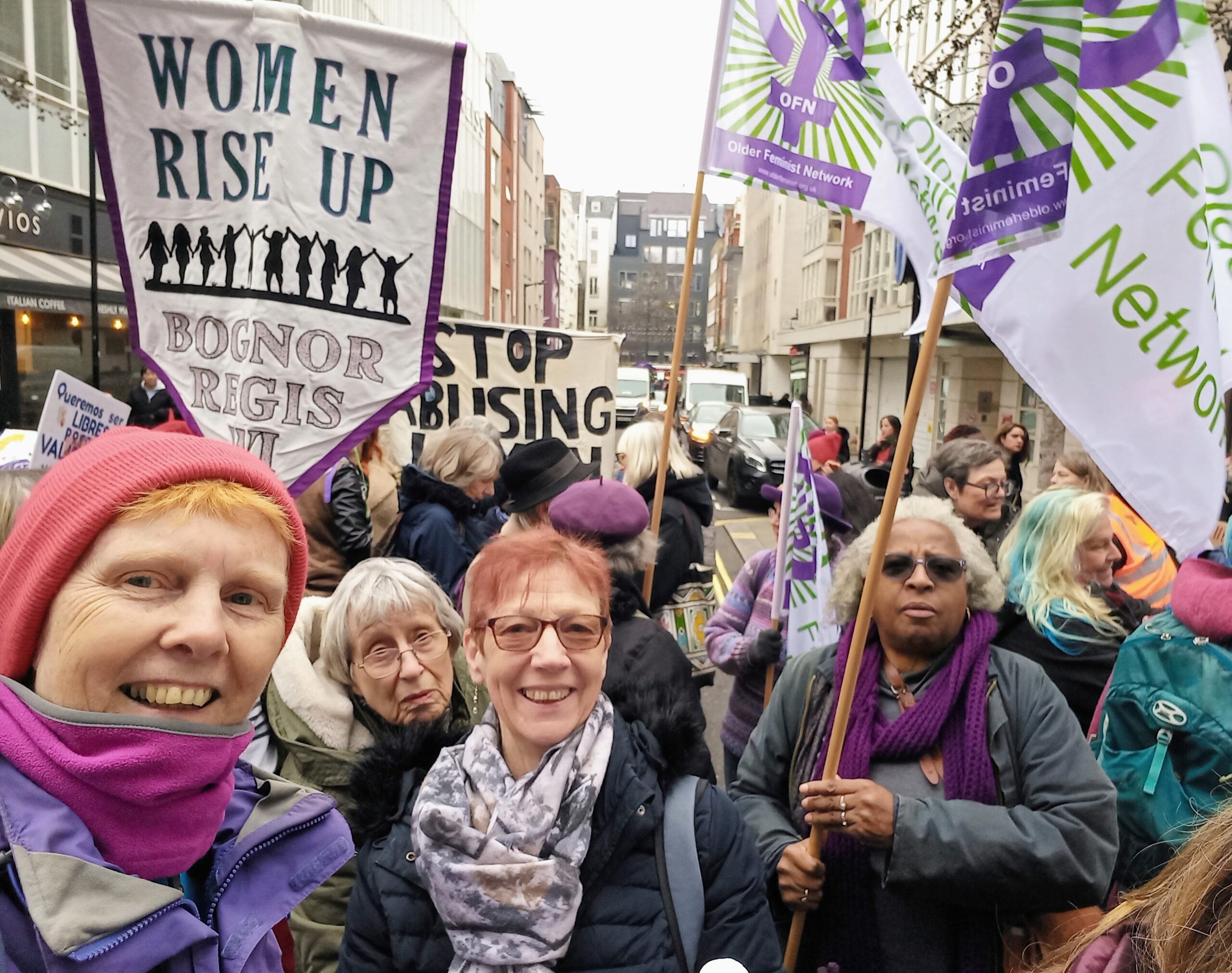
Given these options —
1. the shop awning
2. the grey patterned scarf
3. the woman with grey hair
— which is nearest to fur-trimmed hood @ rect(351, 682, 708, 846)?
the grey patterned scarf

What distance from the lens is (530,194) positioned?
2264 inches

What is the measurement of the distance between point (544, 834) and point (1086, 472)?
13.5 feet

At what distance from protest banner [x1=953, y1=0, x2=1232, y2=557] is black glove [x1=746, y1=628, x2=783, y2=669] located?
1.50m

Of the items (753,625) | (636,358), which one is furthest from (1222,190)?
(636,358)

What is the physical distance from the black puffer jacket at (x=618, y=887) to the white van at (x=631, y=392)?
1092 inches

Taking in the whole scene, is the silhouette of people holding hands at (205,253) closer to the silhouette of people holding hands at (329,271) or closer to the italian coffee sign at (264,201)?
the italian coffee sign at (264,201)

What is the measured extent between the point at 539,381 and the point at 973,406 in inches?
725

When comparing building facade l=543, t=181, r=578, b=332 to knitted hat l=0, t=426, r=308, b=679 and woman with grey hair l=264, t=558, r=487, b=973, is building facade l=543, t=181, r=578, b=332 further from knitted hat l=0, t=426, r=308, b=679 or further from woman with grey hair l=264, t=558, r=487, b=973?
knitted hat l=0, t=426, r=308, b=679

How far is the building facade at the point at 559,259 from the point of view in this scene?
7181cm

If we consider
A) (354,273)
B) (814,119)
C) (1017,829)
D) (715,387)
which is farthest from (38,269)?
(715,387)

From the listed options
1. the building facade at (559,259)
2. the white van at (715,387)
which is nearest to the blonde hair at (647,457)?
the white van at (715,387)

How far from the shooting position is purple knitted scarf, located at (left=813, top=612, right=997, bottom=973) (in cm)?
215

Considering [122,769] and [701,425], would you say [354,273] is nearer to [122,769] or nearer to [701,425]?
[122,769]

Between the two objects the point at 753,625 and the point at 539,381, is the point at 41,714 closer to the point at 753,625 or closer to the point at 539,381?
the point at 753,625
